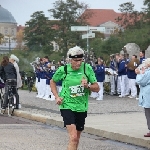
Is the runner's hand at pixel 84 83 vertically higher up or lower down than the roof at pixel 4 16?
lower down

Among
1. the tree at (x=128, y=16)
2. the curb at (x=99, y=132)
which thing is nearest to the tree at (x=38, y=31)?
the tree at (x=128, y=16)

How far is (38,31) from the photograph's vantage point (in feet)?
314

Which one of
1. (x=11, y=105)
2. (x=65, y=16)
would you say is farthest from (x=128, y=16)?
(x=11, y=105)

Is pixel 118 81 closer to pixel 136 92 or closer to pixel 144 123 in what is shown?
pixel 136 92

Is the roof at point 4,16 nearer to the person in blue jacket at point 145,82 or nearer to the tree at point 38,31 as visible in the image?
the tree at point 38,31

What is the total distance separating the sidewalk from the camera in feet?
42.7

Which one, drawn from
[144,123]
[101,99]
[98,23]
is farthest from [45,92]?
[98,23]

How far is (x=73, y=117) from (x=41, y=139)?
3.63 m

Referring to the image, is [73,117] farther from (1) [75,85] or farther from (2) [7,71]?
(2) [7,71]

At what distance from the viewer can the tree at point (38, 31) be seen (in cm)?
9069

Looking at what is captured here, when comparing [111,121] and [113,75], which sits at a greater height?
[113,75]

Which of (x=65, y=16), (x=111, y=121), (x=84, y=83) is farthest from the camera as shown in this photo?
(x=65, y=16)

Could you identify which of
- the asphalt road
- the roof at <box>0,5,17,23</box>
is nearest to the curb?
the asphalt road

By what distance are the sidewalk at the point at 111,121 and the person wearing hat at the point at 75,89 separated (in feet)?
9.53
